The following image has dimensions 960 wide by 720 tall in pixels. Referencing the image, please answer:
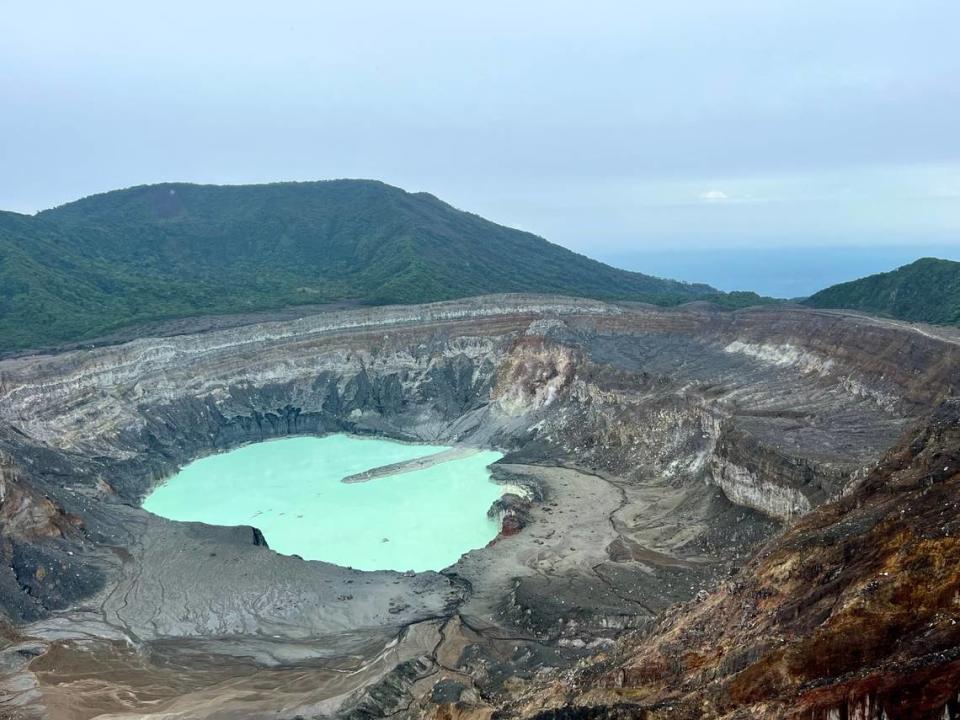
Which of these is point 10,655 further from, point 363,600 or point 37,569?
point 363,600

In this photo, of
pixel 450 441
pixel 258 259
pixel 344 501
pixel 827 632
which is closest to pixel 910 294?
pixel 450 441

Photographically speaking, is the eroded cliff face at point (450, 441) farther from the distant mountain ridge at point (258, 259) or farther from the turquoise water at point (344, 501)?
the distant mountain ridge at point (258, 259)

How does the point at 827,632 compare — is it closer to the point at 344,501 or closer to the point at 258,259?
the point at 344,501

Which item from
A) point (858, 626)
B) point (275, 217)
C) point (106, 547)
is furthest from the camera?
point (275, 217)

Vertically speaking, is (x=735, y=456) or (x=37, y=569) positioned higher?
(x=735, y=456)

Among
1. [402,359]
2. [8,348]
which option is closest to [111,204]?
[8,348]
